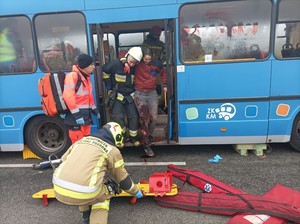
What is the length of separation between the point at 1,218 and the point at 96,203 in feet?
4.45

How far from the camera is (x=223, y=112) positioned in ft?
14.9

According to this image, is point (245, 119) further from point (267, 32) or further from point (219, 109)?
point (267, 32)

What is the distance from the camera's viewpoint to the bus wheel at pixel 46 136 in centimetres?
483

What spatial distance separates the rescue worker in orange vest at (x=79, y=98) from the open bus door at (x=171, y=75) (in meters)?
1.22

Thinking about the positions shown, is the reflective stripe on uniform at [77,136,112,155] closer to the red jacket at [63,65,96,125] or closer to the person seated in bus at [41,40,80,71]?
the red jacket at [63,65,96,125]

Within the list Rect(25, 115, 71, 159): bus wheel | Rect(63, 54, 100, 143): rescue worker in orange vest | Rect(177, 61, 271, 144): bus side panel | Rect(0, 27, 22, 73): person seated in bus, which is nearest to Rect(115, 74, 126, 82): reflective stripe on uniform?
Rect(63, 54, 100, 143): rescue worker in orange vest

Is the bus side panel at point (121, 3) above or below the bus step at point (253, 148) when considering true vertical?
above

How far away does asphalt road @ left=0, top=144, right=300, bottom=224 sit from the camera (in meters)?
3.28

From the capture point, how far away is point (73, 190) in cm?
260

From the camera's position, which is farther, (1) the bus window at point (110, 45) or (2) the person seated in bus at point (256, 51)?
(1) the bus window at point (110, 45)

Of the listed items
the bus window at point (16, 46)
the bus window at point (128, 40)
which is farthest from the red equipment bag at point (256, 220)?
the bus window at point (128, 40)

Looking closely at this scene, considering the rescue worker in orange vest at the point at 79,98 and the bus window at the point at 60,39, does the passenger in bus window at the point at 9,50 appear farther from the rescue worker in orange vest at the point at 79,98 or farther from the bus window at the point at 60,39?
the rescue worker in orange vest at the point at 79,98

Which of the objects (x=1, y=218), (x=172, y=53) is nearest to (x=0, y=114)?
(x=1, y=218)

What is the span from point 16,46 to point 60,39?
742mm
